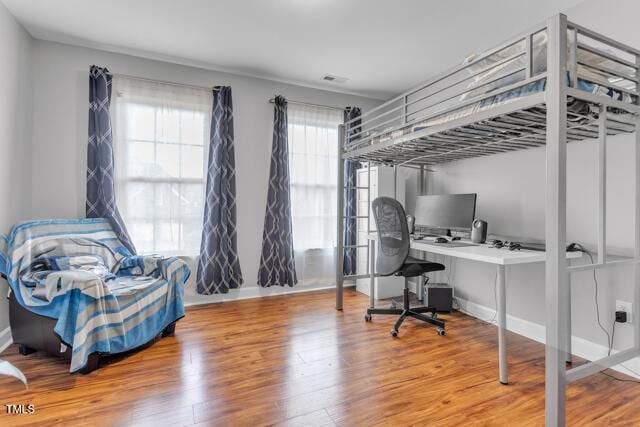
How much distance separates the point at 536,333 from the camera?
2646 millimetres

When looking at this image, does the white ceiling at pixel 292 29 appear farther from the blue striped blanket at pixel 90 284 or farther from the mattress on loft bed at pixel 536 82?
the blue striped blanket at pixel 90 284

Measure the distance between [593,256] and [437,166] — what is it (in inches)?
68.4

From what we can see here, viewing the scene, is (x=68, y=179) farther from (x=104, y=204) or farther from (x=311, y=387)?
(x=311, y=387)

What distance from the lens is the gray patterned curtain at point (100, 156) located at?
302 cm

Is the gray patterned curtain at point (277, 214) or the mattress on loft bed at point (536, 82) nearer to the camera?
the mattress on loft bed at point (536, 82)

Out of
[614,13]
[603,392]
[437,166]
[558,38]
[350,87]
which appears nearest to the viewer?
[558,38]

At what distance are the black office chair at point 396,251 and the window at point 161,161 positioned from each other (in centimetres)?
184

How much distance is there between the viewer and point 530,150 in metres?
2.75

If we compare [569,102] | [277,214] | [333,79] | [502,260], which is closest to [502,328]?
[502,260]

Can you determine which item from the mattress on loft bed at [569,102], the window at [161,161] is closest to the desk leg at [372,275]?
the mattress on loft bed at [569,102]

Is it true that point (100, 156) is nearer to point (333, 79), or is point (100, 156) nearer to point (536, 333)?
point (333, 79)

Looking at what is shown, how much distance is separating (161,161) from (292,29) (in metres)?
1.73

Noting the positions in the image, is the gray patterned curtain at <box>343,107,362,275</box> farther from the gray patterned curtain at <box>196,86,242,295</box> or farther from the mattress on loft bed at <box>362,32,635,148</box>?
the mattress on loft bed at <box>362,32,635,148</box>

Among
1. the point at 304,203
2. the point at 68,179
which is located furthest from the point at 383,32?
the point at 68,179
